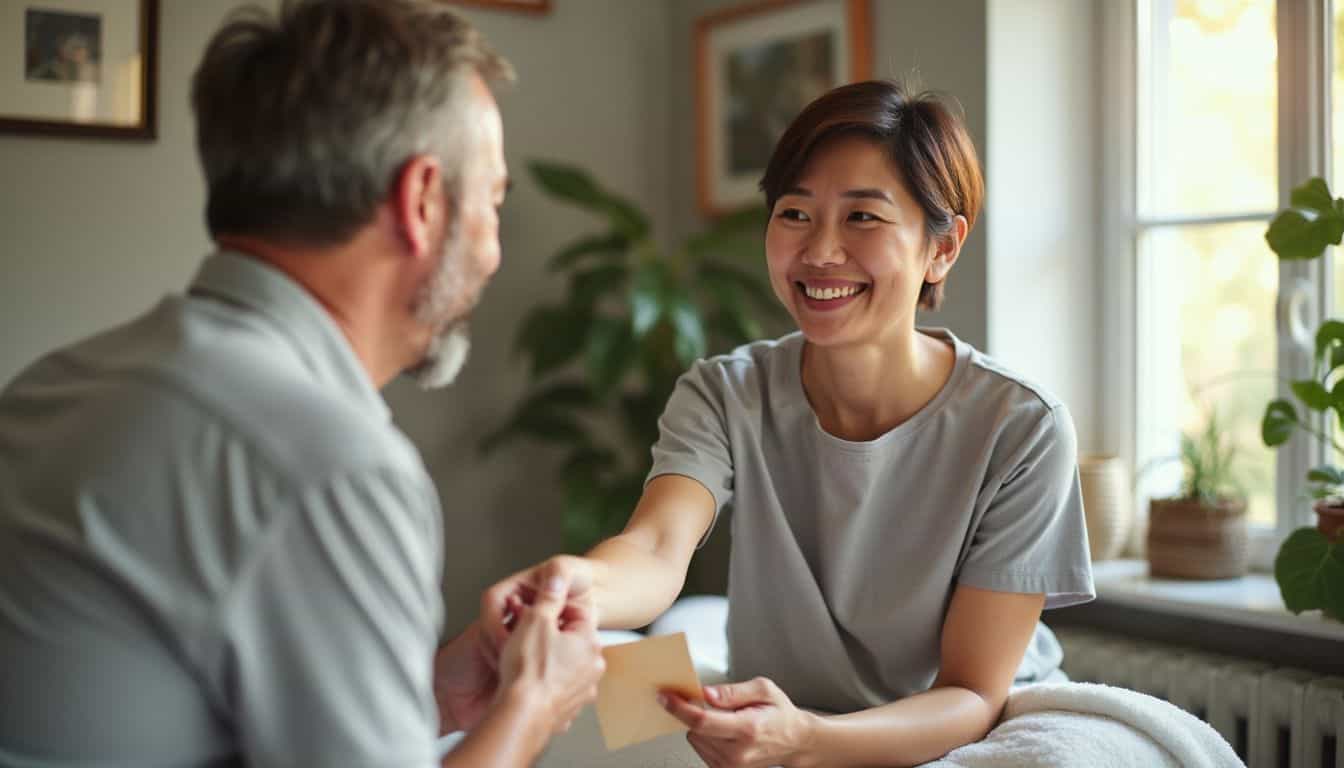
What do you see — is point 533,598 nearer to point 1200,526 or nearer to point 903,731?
point 903,731

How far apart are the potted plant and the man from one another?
183 cm

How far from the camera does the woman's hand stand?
1.35m

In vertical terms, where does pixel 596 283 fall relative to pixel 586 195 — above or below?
below

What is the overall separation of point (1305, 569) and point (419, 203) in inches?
65.5

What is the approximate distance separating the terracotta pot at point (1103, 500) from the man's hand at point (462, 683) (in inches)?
63.8

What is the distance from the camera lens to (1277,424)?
85.0 inches

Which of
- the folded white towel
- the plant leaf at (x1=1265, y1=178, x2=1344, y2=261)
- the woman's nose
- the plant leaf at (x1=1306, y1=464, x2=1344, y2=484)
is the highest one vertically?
the plant leaf at (x1=1265, y1=178, x2=1344, y2=261)

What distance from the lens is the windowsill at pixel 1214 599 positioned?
7.20 feet

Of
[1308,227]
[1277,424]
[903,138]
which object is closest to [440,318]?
[903,138]

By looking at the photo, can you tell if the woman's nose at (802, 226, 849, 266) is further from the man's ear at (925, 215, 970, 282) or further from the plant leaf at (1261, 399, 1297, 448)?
the plant leaf at (1261, 399, 1297, 448)

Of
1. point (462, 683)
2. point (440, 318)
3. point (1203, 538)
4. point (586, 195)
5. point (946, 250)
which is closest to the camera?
point (440, 318)

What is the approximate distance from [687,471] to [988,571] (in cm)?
42

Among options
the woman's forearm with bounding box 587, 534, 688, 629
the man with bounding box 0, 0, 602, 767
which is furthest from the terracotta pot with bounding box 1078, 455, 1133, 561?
the man with bounding box 0, 0, 602, 767

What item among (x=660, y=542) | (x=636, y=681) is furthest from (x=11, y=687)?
(x=660, y=542)
